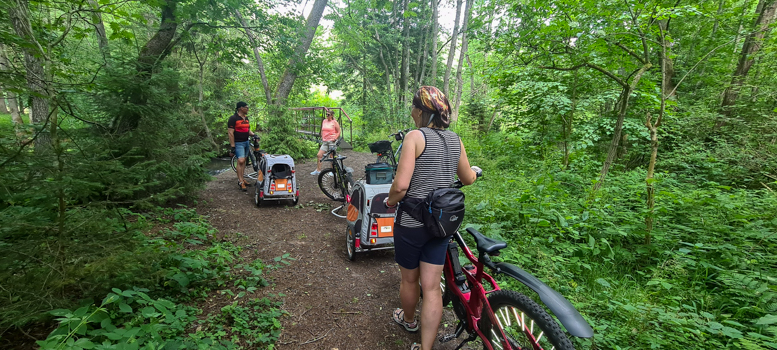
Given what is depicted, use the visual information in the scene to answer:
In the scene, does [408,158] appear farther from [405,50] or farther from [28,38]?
[405,50]

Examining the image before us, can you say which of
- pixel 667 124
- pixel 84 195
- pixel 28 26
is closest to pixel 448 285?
pixel 84 195

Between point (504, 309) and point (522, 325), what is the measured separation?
0.15 meters

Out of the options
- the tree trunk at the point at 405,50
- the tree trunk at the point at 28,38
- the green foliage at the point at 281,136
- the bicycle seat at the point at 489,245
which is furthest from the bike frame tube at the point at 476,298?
the tree trunk at the point at 405,50

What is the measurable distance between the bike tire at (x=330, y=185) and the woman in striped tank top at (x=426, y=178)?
4567 mm

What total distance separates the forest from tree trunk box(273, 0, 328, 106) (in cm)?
23

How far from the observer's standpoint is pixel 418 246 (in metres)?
1.84

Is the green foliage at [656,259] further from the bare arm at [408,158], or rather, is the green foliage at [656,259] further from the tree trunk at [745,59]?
the tree trunk at [745,59]

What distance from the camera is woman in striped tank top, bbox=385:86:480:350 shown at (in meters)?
1.74

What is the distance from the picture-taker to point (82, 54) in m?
3.34

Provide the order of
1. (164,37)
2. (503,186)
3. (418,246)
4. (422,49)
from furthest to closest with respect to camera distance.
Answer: (422,49) < (503,186) < (164,37) < (418,246)

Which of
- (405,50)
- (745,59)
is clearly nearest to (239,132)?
(745,59)

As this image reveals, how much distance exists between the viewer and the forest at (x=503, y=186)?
177 centimetres

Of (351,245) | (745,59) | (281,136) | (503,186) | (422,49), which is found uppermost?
(422,49)

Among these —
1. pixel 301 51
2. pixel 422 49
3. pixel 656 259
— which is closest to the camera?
pixel 656 259
